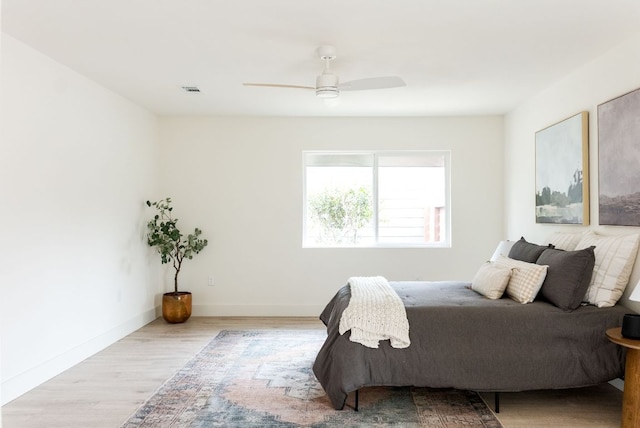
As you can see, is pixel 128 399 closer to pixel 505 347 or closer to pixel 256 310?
pixel 505 347

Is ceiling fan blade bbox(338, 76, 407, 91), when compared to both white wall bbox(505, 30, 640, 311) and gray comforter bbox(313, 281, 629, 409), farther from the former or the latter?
gray comforter bbox(313, 281, 629, 409)

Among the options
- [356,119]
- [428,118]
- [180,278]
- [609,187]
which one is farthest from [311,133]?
[609,187]

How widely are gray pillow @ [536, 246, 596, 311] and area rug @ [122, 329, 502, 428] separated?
2.76 feet

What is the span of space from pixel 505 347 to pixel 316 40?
231cm

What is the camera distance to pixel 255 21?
3.00 metres

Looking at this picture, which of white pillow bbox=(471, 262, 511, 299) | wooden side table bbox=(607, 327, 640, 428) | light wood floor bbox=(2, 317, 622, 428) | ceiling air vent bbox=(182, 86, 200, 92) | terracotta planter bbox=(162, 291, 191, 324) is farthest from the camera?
terracotta planter bbox=(162, 291, 191, 324)

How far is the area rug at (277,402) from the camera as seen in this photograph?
2.90 meters

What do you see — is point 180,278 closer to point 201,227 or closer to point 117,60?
point 201,227

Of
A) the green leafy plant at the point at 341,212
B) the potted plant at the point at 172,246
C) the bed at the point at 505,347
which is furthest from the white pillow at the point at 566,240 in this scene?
the potted plant at the point at 172,246

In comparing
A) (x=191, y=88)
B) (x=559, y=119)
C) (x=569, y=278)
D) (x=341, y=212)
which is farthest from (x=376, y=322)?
(x=341, y=212)

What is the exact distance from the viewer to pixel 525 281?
3.37 metres

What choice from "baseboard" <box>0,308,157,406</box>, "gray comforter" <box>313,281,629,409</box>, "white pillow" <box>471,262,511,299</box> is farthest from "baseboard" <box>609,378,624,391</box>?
"baseboard" <box>0,308,157,406</box>

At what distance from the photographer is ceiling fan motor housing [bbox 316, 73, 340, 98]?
3402mm

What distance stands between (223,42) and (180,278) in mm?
3382
